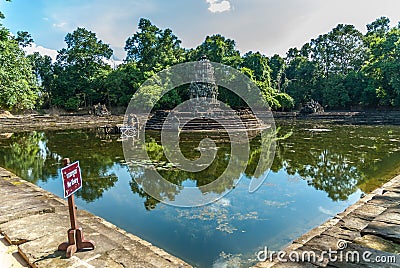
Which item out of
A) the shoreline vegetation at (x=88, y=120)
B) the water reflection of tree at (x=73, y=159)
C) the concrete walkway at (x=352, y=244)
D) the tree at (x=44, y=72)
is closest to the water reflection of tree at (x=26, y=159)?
the water reflection of tree at (x=73, y=159)

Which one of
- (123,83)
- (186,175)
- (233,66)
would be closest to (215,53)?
(233,66)

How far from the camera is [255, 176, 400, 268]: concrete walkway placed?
8.66 feet

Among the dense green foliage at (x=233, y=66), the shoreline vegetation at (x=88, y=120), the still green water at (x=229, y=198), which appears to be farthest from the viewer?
the dense green foliage at (x=233, y=66)

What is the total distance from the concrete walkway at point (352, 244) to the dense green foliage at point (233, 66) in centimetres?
2779

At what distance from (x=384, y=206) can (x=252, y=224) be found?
82.3 inches

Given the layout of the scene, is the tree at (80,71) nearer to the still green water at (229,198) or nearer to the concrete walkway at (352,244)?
the still green water at (229,198)

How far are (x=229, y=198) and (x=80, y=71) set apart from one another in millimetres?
38069

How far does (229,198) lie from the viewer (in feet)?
19.5

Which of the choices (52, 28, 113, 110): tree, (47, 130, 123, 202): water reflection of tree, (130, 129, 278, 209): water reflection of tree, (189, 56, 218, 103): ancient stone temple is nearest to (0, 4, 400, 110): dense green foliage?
(52, 28, 113, 110): tree

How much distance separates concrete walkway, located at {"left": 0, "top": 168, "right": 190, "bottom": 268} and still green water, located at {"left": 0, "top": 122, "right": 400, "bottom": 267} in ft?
1.98

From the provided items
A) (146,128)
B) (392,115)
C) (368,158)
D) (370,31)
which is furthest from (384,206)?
(370,31)

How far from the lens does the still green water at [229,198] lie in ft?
13.5

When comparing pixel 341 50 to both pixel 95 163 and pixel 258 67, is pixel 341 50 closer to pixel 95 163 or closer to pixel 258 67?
pixel 258 67

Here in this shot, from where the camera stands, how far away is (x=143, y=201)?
5.88 meters
